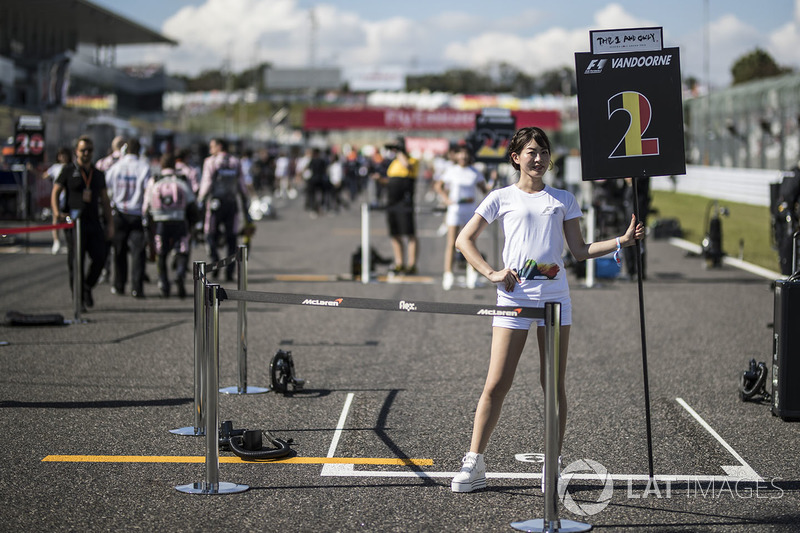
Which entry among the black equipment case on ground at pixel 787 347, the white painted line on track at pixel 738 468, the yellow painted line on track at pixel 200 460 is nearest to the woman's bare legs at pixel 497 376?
the yellow painted line on track at pixel 200 460

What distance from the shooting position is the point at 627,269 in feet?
52.2

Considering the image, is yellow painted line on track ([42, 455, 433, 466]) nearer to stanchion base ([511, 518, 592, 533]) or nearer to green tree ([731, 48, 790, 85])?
stanchion base ([511, 518, 592, 533])

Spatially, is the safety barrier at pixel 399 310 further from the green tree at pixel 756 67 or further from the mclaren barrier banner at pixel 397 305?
the green tree at pixel 756 67

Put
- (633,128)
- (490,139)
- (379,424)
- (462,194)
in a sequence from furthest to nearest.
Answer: (490,139)
(462,194)
(379,424)
(633,128)

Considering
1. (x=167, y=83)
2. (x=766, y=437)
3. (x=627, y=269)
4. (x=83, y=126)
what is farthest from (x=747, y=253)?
(x=167, y=83)

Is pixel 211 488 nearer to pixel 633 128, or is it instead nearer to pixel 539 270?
pixel 539 270

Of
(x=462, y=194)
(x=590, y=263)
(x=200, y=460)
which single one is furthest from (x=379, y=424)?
(x=590, y=263)

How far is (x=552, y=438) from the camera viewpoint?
494 cm

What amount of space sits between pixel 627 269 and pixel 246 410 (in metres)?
9.61

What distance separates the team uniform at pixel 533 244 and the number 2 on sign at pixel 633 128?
62cm

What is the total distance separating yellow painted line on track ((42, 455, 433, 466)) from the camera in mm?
6133

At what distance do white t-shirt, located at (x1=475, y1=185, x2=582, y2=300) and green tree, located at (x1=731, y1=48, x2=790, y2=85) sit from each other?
120m

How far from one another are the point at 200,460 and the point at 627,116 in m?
3.14

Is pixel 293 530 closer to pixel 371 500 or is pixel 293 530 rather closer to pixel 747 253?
pixel 371 500
